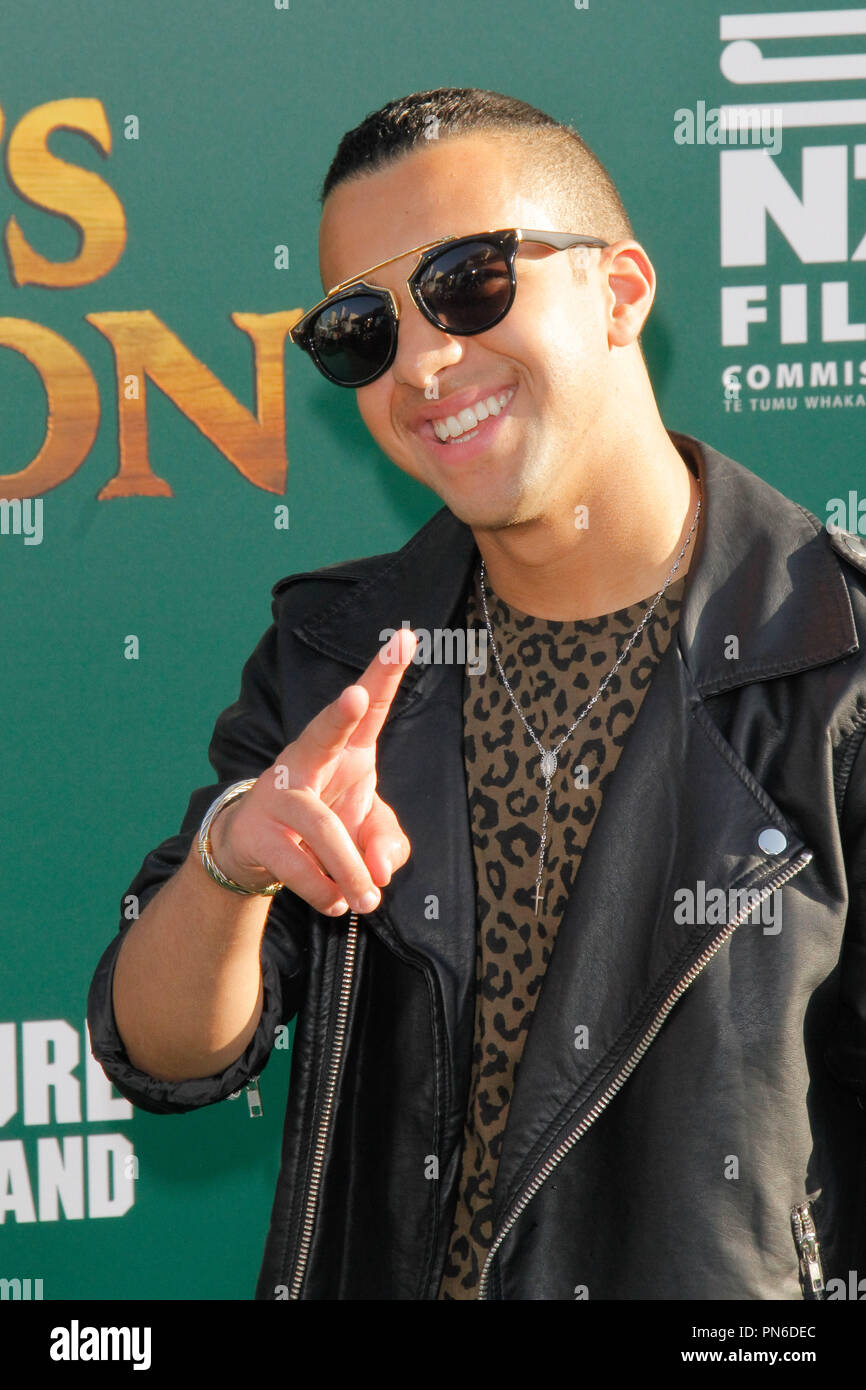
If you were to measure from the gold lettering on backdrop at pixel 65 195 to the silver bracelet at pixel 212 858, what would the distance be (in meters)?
1.26

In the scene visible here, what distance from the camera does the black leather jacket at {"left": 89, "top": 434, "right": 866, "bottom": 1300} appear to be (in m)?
1.49

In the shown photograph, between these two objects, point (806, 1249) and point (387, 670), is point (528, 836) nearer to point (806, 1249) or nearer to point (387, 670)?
point (387, 670)

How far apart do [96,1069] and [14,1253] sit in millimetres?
363

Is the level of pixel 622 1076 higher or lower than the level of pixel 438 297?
lower

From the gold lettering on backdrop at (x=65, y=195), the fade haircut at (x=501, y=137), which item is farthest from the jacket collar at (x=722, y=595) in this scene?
the gold lettering on backdrop at (x=65, y=195)

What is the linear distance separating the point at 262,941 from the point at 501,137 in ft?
3.53

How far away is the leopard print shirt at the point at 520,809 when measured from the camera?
1.62 metres

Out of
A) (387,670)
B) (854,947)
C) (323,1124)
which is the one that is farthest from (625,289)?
(323,1124)

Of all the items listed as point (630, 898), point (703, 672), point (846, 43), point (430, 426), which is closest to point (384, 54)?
point (846, 43)

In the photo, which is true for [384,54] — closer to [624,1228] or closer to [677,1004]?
[677,1004]

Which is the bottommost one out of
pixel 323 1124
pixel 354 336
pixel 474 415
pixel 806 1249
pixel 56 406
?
pixel 806 1249

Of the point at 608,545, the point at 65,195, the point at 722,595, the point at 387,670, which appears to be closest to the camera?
the point at 387,670

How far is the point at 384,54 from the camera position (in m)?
2.41

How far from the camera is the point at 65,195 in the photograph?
241 centimetres
